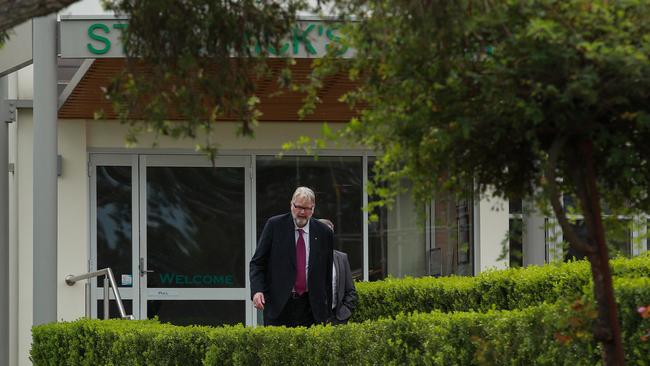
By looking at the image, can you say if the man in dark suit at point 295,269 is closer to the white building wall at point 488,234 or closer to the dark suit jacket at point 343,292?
the dark suit jacket at point 343,292

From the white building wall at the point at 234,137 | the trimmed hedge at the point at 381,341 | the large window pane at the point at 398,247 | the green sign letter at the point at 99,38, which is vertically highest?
the green sign letter at the point at 99,38

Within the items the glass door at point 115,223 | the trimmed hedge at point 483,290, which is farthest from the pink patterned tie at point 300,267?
the glass door at point 115,223

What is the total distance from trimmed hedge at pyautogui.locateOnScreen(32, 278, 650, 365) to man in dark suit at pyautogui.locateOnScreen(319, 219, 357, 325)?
40.6 inches

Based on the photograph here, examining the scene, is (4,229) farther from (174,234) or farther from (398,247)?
(398,247)

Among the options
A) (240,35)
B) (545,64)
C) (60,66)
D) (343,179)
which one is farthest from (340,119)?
(545,64)

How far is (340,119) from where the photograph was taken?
1489 cm

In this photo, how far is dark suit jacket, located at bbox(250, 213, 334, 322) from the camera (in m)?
9.23

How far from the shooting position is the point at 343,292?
9.73 meters

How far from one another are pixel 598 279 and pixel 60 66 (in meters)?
10.1

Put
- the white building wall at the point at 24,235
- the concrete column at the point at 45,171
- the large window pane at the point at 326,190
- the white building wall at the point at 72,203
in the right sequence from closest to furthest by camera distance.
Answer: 1. the concrete column at the point at 45,171
2. the white building wall at the point at 24,235
3. the white building wall at the point at 72,203
4. the large window pane at the point at 326,190

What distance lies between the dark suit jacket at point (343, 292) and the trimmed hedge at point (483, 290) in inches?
47.0

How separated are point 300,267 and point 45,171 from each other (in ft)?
9.43

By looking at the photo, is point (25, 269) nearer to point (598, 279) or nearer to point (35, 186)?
point (35, 186)

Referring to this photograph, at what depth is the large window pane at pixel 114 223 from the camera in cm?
1497
